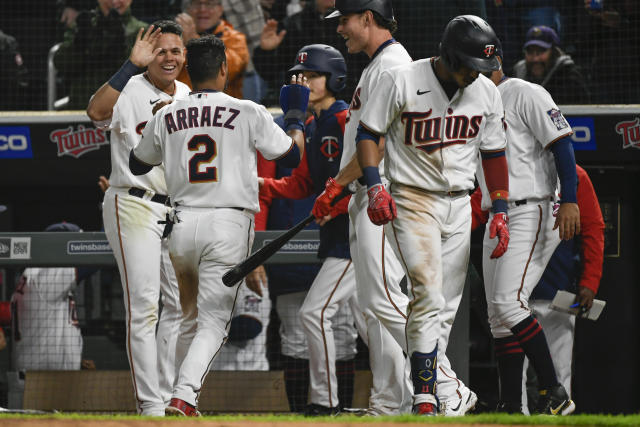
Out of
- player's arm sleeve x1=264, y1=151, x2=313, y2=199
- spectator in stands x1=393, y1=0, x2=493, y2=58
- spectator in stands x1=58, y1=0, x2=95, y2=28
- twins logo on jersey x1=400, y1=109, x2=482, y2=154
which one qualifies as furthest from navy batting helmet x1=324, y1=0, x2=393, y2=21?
spectator in stands x1=58, y1=0, x2=95, y2=28

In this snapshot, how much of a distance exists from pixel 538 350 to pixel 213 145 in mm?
1589

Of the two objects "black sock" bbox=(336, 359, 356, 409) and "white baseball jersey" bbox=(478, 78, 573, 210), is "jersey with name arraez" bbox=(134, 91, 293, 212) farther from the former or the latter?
"black sock" bbox=(336, 359, 356, 409)

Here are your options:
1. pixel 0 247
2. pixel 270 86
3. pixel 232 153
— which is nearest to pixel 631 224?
pixel 270 86

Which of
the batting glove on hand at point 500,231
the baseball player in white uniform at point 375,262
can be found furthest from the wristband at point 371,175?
the batting glove on hand at point 500,231

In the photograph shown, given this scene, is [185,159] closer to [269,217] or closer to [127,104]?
[127,104]

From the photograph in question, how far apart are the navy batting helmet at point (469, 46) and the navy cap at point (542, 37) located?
2.94 meters

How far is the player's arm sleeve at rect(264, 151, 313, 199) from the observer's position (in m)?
4.78

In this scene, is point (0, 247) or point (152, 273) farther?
point (0, 247)

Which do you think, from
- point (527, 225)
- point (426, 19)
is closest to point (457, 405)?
point (527, 225)

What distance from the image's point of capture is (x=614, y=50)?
649cm

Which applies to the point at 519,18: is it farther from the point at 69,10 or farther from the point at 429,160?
the point at 429,160

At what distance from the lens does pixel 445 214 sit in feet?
11.8

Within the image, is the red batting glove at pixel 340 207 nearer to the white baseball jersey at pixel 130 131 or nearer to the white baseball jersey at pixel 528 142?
the white baseball jersey at pixel 528 142

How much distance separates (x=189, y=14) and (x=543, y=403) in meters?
3.82
